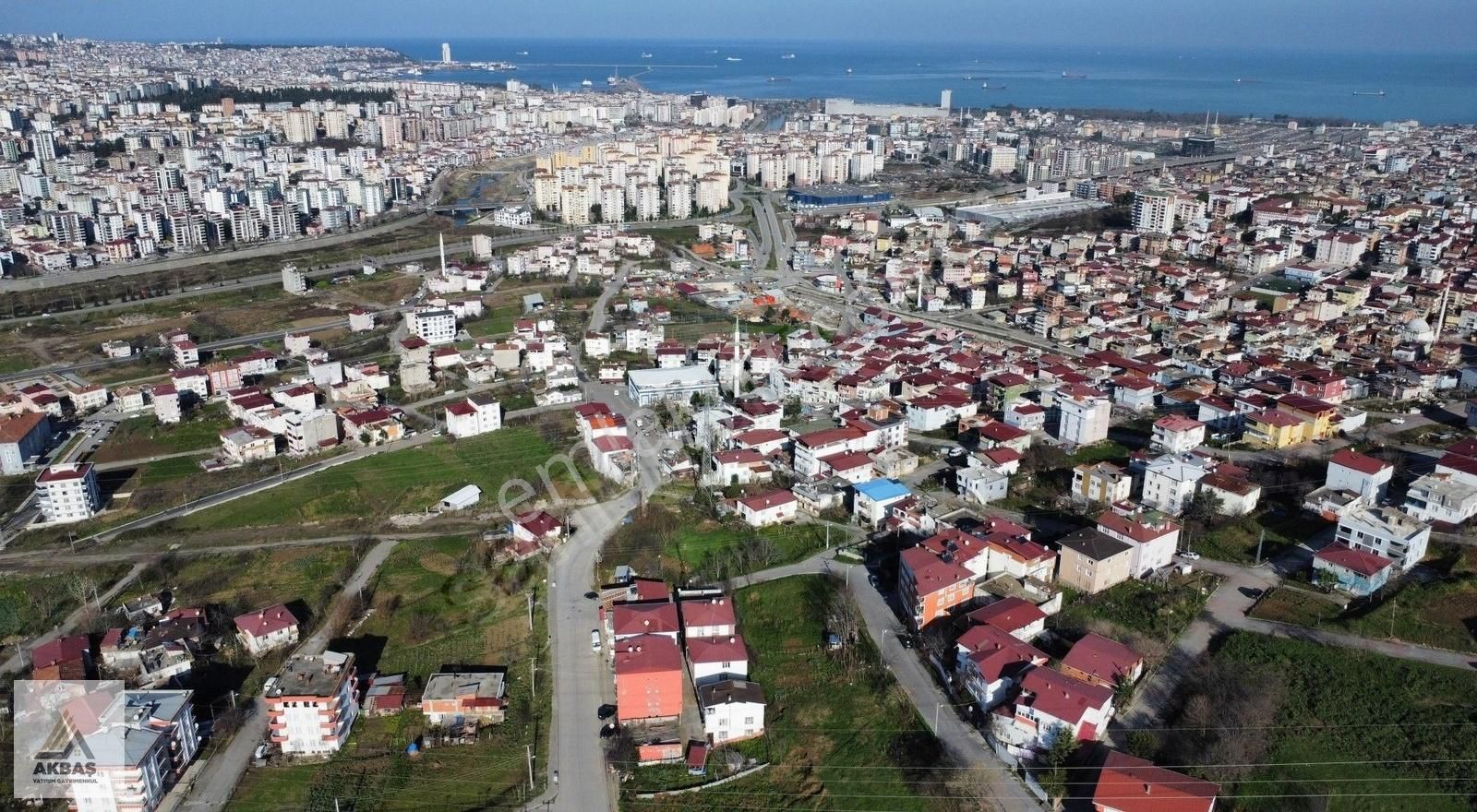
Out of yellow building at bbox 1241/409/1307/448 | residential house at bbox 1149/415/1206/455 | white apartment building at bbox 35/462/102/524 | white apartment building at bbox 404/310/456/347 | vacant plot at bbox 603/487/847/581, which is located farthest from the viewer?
white apartment building at bbox 404/310/456/347

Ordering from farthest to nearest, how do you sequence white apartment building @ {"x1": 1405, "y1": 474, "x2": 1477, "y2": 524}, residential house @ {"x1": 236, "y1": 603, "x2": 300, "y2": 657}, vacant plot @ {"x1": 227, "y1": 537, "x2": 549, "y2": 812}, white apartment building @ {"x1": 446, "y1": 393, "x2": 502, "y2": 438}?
white apartment building @ {"x1": 446, "y1": 393, "x2": 502, "y2": 438}
white apartment building @ {"x1": 1405, "y1": 474, "x2": 1477, "y2": 524}
residential house @ {"x1": 236, "y1": 603, "x2": 300, "y2": 657}
vacant plot @ {"x1": 227, "y1": 537, "x2": 549, "y2": 812}

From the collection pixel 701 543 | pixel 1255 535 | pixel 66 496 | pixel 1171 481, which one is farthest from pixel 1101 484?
pixel 66 496

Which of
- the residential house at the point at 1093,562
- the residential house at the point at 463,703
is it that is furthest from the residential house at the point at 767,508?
the residential house at the point at 463,703

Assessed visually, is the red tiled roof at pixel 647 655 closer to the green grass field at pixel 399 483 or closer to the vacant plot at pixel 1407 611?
the green grass field at pixel 399 483

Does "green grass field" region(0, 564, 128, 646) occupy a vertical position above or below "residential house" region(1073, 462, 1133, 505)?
below

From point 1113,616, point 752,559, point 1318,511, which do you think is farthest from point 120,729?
point 1318,511

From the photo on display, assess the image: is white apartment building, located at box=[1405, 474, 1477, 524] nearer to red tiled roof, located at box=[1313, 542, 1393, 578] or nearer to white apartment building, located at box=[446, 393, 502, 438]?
red tiled roof, located at box=[1313, 542, 1393, 578]

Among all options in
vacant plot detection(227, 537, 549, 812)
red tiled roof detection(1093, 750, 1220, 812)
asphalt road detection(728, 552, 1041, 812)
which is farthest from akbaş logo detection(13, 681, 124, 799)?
red tiled roof detection(1093, 750, 1220, 812)

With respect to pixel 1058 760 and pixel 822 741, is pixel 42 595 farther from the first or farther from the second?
pixel 1058 760
